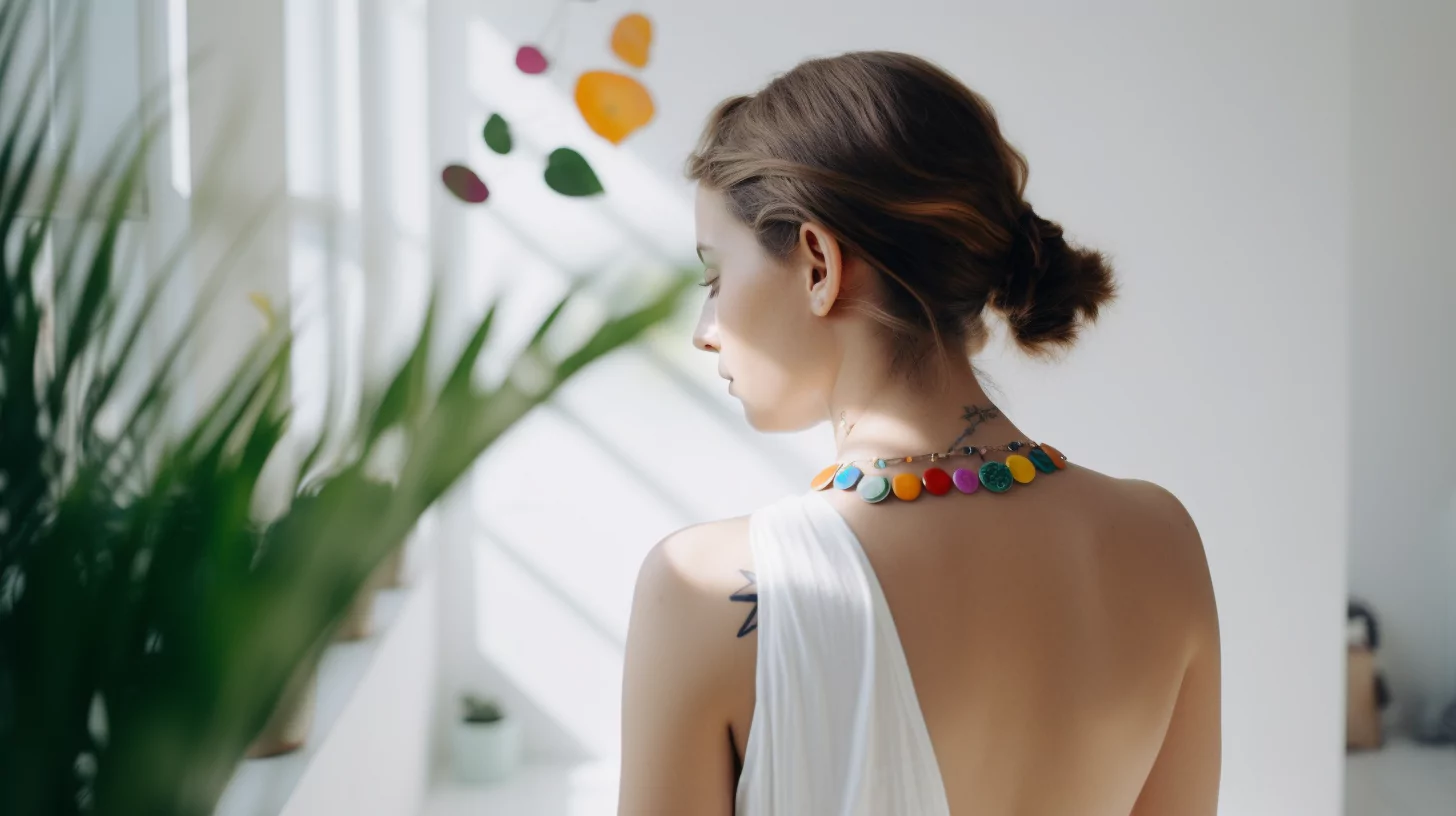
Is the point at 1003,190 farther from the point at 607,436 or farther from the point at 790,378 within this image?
the point at 607,436

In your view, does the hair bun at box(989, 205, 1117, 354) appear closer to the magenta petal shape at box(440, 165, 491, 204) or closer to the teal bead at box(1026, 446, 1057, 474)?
the teal bead at box(1026, 446, 1057, 474)

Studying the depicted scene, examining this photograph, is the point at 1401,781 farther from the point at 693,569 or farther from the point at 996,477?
the point at 693,569

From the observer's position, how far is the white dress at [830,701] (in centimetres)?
82

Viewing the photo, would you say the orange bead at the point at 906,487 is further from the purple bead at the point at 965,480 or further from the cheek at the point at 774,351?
the cheek at the point at 774,351

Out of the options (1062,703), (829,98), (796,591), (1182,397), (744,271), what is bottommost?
(1182,397)

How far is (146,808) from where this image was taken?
0.78ft

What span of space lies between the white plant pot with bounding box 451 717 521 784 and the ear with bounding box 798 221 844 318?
2.61 m

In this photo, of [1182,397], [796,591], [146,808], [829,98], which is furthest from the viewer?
[1182,397]

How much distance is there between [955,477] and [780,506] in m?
0.14

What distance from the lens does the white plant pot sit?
10.7 ft

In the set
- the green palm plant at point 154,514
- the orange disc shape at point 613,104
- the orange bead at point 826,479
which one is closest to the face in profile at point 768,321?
the orange bead at point 826,479

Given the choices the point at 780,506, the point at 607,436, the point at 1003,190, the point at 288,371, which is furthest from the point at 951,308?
the point at 607,436

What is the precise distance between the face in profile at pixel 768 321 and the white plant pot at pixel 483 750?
8.11 ft

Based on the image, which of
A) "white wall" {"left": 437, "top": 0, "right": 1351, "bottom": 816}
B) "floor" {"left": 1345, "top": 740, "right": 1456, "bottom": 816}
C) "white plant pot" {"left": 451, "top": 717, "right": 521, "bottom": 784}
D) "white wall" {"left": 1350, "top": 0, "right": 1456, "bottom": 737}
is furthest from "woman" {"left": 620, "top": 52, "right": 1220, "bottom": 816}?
"white wall" {"left": 1350, "top": 0, "right": 1456, "bottom": 737}
